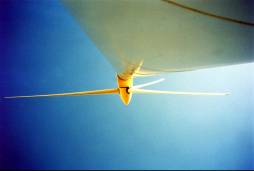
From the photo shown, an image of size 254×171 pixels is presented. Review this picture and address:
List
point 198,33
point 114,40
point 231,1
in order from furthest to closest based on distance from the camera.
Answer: point 114,40
point 198,33
point 231,1

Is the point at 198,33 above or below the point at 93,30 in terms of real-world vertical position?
below

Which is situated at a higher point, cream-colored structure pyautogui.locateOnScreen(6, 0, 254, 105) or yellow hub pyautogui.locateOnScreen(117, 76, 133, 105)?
yellow hub pyautogui.locateOnScreen(117, 76, 133, 105)

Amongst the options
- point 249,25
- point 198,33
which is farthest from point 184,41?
point 249,25

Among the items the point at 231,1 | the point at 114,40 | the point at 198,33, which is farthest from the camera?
the point at 114,40

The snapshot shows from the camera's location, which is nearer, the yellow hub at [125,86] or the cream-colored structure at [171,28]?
the cream-colored structure at [171,28]

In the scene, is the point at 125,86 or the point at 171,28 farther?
the point at 125,86

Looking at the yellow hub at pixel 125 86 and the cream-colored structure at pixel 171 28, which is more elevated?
the yellow hub at pixel 125 86

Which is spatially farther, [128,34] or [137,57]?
[137,57]

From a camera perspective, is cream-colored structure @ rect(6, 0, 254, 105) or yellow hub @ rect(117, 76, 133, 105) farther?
yellow hub @ rect(117, 76, 133, 105)

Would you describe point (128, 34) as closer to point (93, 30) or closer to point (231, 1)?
point (93, 30)

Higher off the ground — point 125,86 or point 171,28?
point 125,86
